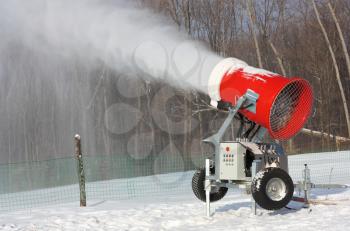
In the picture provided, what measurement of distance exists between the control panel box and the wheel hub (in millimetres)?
491

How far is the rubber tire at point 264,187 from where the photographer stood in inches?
335

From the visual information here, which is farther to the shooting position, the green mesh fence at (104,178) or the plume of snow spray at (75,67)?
the green mesh fence at (104,178)

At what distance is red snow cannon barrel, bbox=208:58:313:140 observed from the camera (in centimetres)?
859

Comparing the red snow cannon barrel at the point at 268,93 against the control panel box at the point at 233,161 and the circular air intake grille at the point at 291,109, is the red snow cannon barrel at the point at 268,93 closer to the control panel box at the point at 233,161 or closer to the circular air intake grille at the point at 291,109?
the circular air intake grille at the point at 291,109

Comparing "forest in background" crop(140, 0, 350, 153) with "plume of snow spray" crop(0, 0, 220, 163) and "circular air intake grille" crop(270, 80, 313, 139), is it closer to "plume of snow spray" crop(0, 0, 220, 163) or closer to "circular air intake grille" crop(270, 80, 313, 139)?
"plume of snow spray" crop(0, 0, 220, 163)

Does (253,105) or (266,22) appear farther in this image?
(266,22)

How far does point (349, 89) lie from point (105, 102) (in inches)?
834

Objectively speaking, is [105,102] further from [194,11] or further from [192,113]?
[194,11]

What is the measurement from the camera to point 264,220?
9102 mm

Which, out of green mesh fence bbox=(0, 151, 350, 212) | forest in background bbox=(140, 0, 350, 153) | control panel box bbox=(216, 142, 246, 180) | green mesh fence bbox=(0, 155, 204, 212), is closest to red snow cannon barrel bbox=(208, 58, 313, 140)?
control panel box bbox=(216, 142, 246, 180)

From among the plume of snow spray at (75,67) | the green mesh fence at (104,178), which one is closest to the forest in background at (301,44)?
the plume of snow spray at (75,67)

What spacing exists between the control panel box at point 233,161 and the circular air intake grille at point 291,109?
605 millimetres

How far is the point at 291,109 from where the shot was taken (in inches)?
357

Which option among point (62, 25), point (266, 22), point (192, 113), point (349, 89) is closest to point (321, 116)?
point (349, 89)
